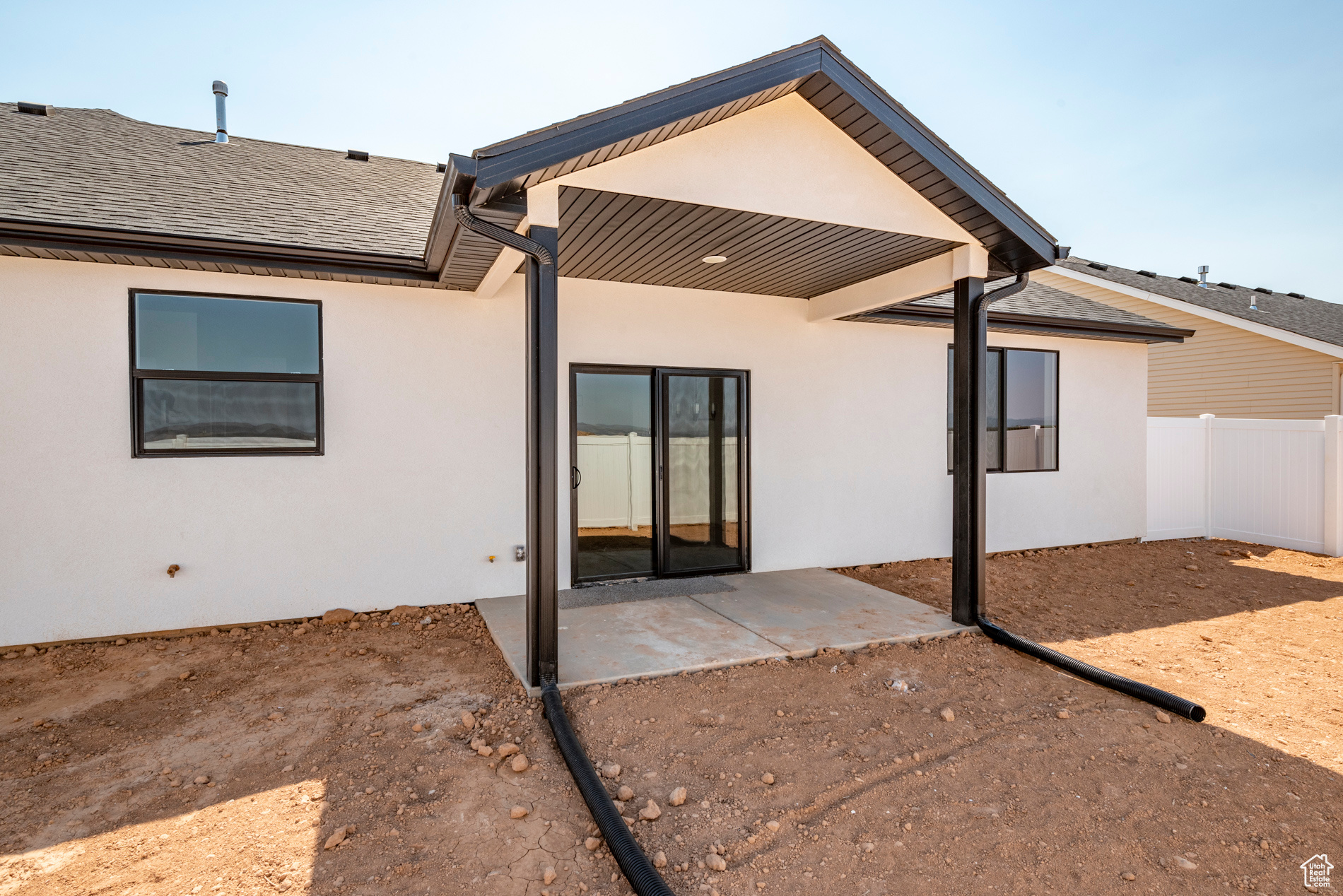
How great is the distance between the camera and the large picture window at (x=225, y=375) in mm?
4770

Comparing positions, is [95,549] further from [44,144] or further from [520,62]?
[520,62]

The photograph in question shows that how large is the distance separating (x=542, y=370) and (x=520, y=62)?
601 cm

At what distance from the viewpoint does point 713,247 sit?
4.88m

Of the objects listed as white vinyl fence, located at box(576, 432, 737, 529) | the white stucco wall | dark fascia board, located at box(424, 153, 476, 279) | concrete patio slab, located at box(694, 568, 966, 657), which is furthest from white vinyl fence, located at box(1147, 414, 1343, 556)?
dark fascia board, located at box(424, 153, 476, 279)

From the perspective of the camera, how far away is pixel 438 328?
18.1 feet

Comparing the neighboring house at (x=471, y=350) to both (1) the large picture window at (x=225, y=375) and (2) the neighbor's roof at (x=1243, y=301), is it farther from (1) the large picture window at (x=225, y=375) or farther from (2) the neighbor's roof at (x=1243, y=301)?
(2) the neighbor's roof at (x=1243, y=301)

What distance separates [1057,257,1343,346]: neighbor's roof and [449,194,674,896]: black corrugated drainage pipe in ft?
38.9

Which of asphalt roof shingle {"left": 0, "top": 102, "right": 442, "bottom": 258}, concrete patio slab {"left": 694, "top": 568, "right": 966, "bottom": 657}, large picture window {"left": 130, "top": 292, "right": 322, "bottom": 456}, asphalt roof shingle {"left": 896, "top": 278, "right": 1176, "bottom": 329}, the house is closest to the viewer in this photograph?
asphalt roof shingle {"left": 0, "top": 102, "right": 442, "bottom": 258}

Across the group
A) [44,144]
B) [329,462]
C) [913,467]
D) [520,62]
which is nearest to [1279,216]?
[913,467]

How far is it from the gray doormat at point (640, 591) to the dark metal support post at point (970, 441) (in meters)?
2.01

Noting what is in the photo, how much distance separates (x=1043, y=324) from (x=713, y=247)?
488cm

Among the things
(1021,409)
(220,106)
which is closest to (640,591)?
(1021,409)

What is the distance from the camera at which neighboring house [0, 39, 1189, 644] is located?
398cm

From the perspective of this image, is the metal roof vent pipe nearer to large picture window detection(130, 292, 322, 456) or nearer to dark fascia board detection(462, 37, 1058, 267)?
large picture window detection(130, 292, 322, 456)
